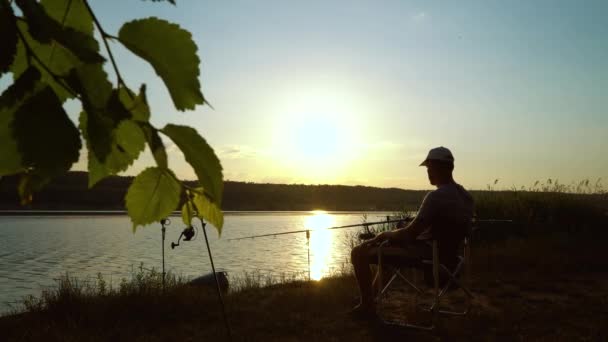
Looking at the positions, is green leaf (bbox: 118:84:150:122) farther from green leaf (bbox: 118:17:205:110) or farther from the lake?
the lake

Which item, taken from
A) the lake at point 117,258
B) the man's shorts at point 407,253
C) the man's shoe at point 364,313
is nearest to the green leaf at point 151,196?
the man's shorts at point 407,253

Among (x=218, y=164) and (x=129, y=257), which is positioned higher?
(x=218, y=164)

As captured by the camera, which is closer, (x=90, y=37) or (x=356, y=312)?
(x=90, y=37)

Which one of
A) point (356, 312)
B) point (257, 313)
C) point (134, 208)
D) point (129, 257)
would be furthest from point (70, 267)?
point (134, 208)

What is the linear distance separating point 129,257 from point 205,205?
66.1 ft

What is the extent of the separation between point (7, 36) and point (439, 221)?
470 cm

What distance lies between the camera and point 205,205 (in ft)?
1.82

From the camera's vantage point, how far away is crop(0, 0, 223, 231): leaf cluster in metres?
0.38

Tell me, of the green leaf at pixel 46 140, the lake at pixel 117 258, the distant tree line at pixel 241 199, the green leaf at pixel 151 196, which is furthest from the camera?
the distant tree line at pixel 241 199

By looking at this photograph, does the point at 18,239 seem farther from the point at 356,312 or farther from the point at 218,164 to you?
the point at 218,164

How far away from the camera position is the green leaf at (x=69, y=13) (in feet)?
1.49

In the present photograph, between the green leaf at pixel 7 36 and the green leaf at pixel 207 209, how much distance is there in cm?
22

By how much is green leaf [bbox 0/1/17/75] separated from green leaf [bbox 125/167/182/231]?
0.16 m

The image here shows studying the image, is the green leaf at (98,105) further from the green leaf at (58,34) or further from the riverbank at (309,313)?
the riverbank at (309,313)
